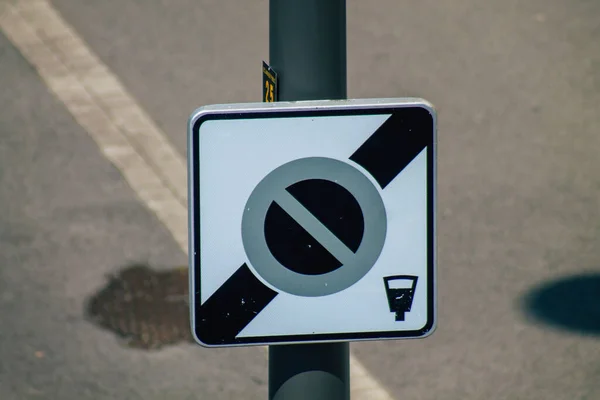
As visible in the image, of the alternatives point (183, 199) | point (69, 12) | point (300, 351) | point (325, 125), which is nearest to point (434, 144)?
point (325, 125)

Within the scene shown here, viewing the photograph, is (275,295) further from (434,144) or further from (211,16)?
(211,16)

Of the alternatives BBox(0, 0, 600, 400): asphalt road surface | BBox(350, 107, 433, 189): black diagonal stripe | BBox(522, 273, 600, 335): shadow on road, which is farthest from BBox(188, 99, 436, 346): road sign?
BBox(522, 273, 600, 335): shadow on road

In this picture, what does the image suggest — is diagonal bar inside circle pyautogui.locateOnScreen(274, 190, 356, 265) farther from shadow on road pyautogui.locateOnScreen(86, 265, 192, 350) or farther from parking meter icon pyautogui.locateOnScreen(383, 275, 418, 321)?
shadow on road pyautogui.locateOnScreen(86, 265, 192, 350)

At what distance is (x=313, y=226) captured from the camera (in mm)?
1400

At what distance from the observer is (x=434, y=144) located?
1405mm

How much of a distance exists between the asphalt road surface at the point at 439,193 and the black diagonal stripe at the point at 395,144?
214cm

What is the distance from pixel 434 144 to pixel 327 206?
0.73 feet

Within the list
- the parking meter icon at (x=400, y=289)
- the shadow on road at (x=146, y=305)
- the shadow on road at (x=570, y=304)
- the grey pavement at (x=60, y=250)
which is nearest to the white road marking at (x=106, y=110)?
the grey pavement at (x=60, y=250)

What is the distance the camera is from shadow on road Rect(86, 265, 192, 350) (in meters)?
3.56

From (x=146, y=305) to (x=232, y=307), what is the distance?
7.36ft

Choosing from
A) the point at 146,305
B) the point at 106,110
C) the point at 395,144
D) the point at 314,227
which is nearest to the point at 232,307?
the point at 314,227

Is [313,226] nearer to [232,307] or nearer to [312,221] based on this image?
[312,221]

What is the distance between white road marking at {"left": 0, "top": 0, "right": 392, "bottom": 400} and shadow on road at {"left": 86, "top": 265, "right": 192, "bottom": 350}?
0.20 m

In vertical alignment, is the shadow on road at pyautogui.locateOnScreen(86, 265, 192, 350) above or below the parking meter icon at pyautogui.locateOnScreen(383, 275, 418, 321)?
below
